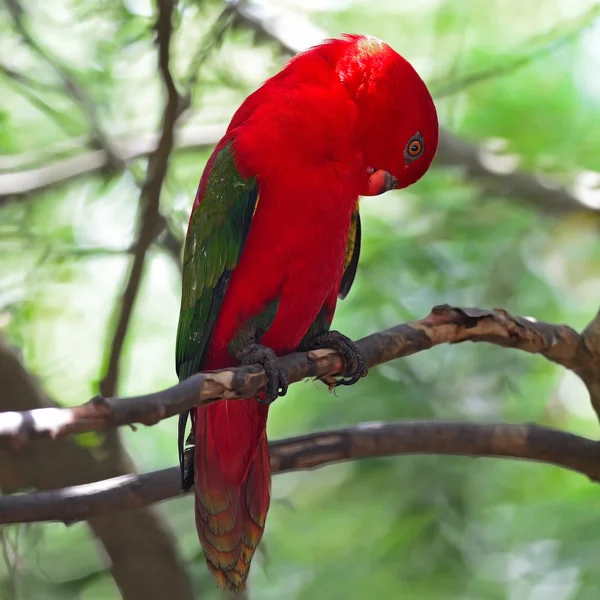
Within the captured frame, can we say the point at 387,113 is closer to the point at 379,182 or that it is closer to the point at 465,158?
the point at 379,182

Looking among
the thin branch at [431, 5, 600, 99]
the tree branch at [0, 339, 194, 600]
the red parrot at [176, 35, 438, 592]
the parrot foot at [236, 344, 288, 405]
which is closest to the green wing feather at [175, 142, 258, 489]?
the red parrot at [176, 35, 438, 592]

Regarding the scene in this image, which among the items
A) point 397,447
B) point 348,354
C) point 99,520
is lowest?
point 397,447

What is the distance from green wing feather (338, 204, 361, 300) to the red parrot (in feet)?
0.67

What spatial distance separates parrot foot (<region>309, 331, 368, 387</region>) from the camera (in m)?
2.61

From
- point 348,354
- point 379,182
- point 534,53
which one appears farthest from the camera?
point 534,53

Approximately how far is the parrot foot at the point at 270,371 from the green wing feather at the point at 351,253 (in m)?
0.69

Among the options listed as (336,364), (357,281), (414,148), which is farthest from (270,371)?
(357,281)

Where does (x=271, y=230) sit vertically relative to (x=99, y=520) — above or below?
above

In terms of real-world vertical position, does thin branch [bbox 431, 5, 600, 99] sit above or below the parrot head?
above

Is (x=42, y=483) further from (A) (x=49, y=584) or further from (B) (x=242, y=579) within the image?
(B) (x=242, y=579)

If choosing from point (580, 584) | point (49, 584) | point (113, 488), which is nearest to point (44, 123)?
point (49, 584)

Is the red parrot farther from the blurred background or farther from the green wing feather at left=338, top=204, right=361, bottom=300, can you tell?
the blurred background

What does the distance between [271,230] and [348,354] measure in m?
0.50

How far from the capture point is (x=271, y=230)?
9.04ft
